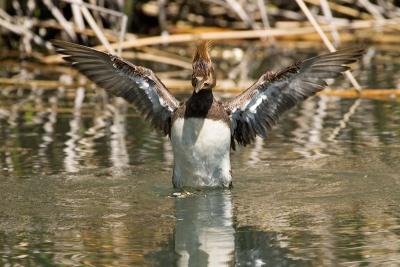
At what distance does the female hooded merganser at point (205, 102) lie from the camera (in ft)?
26.0

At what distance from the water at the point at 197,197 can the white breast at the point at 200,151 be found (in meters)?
0.13

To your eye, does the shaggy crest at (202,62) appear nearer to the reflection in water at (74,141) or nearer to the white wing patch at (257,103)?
the white wing patch at (257,103)

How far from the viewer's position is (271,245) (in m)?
6.06

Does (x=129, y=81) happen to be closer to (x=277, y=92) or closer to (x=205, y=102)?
(x=205, y=102)

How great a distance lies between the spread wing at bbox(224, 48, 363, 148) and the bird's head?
60 centimetres

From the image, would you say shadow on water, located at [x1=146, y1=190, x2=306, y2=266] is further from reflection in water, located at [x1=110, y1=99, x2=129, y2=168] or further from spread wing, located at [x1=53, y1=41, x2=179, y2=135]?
reflection in water, located at [x1=110, y1=99, x2=129, y2=168]

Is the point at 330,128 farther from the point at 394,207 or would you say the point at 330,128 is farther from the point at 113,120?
the point at 394,207

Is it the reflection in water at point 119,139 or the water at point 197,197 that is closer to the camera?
the water at point 197,197

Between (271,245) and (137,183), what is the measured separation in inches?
86.5

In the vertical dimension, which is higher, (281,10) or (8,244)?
(281,10)

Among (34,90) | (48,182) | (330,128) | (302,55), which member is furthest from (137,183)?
(302,55)

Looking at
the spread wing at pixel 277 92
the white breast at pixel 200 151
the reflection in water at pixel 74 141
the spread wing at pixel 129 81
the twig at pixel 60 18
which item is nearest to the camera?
the white breast at pixel 200 151

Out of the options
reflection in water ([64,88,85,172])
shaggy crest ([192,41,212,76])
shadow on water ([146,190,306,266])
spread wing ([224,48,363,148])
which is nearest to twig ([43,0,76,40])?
reflection in water ([64,88,85,172])

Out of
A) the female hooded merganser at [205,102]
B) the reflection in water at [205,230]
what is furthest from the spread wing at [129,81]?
the reflection in water at [205,230]
